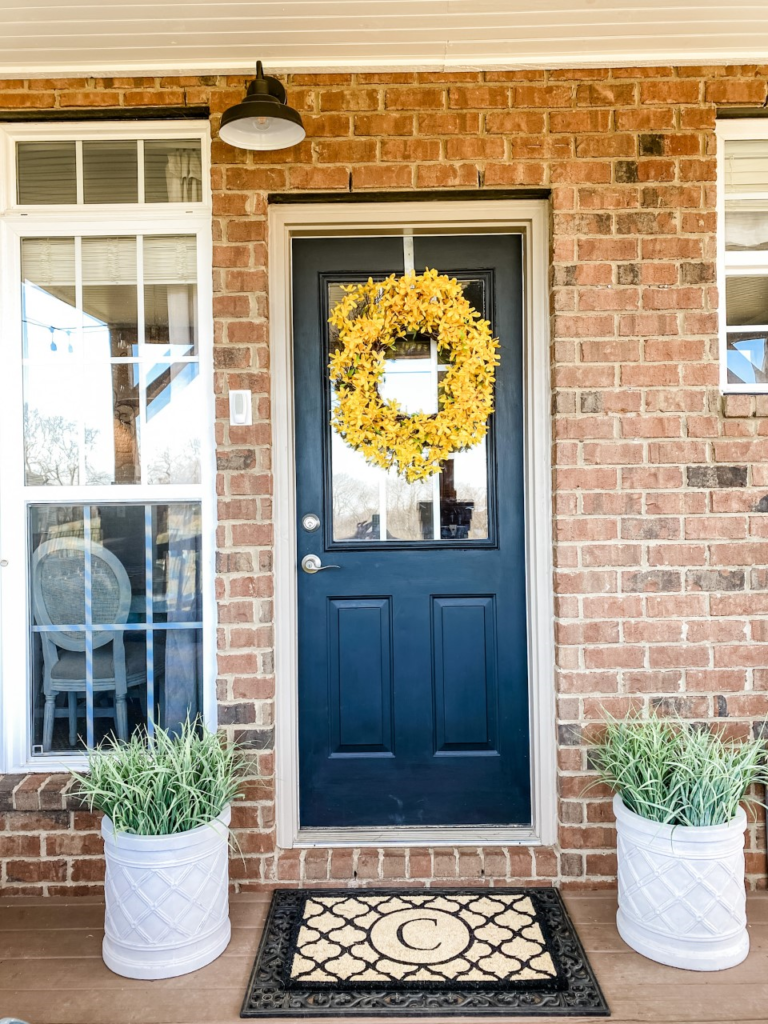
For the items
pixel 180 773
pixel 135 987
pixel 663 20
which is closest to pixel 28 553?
pixel 180 773

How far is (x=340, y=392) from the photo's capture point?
2848 mm

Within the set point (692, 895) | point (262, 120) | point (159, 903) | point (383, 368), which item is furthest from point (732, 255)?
point (159, 903)

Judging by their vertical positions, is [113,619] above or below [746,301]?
below

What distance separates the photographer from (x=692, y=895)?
2.26 meters

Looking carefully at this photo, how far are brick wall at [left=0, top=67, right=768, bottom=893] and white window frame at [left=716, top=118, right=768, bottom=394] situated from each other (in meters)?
0.08

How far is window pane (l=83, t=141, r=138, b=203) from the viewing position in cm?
283

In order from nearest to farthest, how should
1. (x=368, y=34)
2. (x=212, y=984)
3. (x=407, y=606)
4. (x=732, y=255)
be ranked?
(x=212, y=984), (x=368, y=34), (x=732, y=255), (x=407, y=606)

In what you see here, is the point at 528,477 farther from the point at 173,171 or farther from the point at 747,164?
the point at 173,171

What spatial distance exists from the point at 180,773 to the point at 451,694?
1.06 m

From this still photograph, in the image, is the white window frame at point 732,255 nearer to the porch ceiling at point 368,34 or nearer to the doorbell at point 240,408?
the porch ceiling at point 368,34

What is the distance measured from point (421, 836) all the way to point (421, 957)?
57cm

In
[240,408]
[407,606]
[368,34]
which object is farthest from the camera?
[407,606]

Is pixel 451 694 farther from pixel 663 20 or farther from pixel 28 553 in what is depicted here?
pixel 663 20

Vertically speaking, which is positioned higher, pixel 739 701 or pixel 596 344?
pixel 596 344
